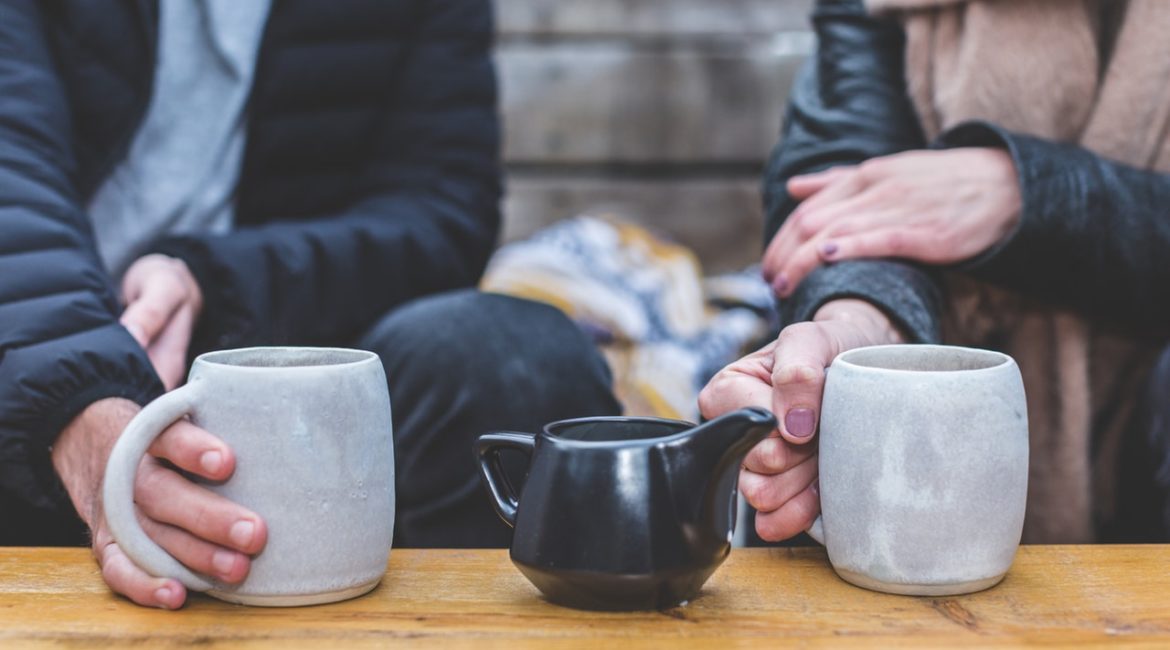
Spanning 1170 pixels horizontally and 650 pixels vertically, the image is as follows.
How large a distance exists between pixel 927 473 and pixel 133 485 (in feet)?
1.29

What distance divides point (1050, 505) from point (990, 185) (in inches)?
12.7

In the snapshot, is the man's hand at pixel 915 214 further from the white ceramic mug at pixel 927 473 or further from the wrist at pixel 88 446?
the wrist at pixel 88 446

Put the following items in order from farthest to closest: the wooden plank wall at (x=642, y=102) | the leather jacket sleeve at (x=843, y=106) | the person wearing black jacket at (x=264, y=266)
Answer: the wooden plank wall at (x=642, y=102) < the leather jacket sleeve at (x=843, y=106) < the person wearing black jacket at (x=264, y=266)

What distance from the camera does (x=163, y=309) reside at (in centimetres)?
100

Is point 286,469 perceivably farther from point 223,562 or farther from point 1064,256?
point 1064,256

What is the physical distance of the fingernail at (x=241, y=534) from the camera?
58 cm

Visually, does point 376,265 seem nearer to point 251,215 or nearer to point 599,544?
point 251,215

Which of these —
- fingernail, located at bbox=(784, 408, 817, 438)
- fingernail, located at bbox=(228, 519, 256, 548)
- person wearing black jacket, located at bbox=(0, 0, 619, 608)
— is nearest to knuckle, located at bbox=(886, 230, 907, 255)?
person wearing black jacket, located at bbox=(0, 0, 619, 608)

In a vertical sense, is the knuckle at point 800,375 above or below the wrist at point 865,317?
above

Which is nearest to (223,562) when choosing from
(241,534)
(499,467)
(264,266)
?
(241,534)

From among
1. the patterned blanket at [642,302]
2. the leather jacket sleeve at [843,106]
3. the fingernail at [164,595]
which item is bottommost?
the patterned blanket at [642,302]

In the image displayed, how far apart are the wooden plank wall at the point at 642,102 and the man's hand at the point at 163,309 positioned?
132 centimetres

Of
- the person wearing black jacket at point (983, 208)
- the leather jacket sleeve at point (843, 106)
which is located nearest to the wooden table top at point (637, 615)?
the person wearing black jacket at point (983, 208)

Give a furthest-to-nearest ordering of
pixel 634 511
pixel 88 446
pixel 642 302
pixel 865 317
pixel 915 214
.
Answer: pixel 642 302 → pixel 915 214 → pixel 865 317 → pixel 88 446 → pixel 634 511
